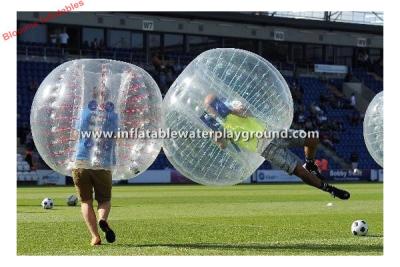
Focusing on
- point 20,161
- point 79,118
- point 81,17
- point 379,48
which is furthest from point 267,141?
point 379,48

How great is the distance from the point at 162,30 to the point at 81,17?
406 cm

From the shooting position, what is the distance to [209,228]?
11586 mm

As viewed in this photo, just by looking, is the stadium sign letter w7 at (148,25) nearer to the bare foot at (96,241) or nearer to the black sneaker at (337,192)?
the black sneaker at (337,192)

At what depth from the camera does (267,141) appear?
9.06 m

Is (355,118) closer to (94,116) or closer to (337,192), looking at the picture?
(337,192)

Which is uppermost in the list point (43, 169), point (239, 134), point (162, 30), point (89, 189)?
point (162, 30)

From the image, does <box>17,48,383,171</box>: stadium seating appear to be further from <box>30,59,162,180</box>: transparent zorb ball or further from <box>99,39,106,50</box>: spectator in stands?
<box>30,59,162,180</box>: transparent zorb ball

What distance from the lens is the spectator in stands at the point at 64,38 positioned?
111 ft

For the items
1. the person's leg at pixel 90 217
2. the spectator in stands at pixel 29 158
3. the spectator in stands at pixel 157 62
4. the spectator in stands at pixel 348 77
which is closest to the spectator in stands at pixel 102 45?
the spectator in stands at pixel 157 62

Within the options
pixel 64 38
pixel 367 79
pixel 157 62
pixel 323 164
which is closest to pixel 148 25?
pixel 157 62

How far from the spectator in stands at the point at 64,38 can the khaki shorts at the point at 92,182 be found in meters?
25.4

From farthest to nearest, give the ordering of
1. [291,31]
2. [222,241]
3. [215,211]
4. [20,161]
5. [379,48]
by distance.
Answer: [379,48] < [291,31] < [20,161] < [215,211] < [222,241]

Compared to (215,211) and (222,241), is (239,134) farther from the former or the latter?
(215,211)

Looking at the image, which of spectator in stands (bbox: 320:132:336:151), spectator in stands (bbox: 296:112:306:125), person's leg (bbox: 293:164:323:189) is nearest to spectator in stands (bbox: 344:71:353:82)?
spectator in stands (bbox: 320:132:336:151)
